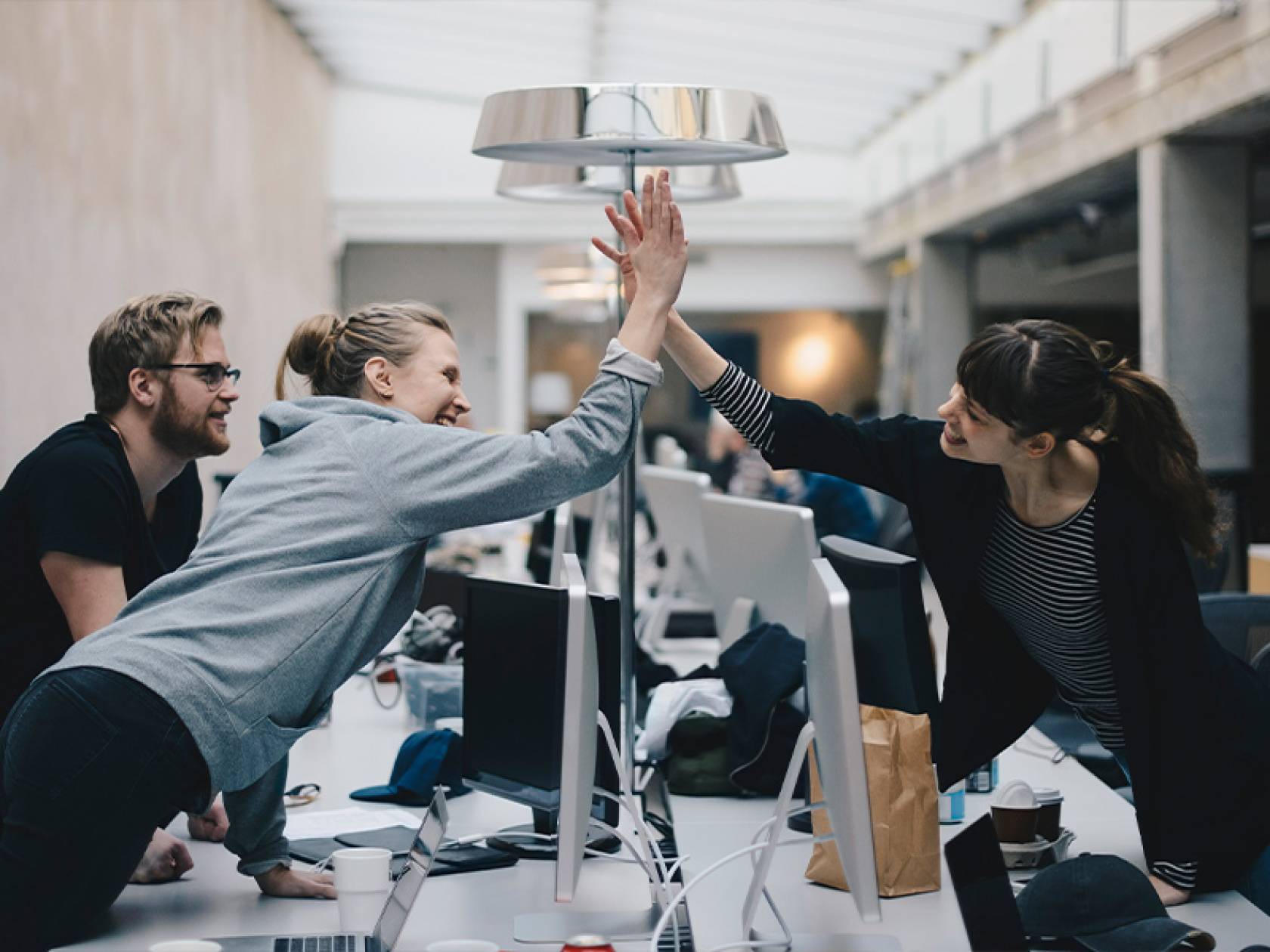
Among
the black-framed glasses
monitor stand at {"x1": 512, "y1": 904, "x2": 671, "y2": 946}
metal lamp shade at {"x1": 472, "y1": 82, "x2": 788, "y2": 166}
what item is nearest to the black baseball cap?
monitor stand at {"x1": 512, "y1": 904, "x2": 671, "y2": 946}

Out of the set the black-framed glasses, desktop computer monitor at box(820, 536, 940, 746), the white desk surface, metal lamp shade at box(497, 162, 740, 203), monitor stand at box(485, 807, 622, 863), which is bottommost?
the white desk surface

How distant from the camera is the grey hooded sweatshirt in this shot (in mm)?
1889

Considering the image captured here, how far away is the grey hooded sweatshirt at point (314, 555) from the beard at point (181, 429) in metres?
0.49

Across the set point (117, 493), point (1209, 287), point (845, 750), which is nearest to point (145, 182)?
point (1209, 287)

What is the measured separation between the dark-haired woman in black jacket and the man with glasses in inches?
31.5

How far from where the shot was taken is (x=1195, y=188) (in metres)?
7.10

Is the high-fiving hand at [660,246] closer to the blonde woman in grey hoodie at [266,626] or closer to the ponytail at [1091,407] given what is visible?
the blonde woman in grey hoodie at [266,626]

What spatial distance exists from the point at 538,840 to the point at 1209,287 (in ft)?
19.2

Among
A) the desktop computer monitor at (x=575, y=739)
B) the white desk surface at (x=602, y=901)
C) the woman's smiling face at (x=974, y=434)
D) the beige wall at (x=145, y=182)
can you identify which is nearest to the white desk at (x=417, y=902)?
the white desk surface at (x=602, y=901)

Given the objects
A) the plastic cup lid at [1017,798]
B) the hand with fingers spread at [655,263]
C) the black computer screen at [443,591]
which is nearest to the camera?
the hand with fingers spread at [655,263]

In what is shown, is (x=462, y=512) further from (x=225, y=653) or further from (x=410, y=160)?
(x=410, y=160)

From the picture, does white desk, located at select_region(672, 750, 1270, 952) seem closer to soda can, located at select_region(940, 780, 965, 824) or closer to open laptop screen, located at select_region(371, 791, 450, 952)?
soda can, located at select_region(940, 780, 965, 824)

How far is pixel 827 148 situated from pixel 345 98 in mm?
5251

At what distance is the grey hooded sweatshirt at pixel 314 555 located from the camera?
189 centimetres
